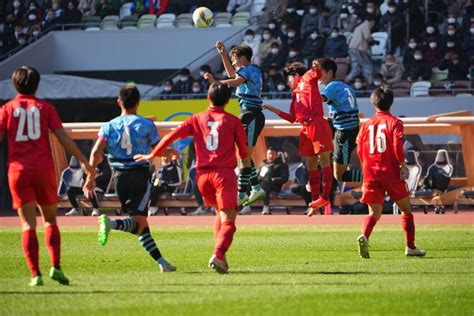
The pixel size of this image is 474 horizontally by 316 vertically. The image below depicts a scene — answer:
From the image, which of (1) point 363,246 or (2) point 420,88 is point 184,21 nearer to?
(2) point 420,88

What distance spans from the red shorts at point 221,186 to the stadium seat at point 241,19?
2511cm

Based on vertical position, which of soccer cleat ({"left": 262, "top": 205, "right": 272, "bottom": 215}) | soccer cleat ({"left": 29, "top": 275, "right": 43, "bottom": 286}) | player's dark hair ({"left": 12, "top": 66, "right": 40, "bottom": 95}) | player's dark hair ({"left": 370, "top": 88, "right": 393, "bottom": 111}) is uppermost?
player's dark hair ({"left": 12, "top": 66, "right": 40, "bottom": 95})

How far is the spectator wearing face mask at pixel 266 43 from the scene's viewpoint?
114 ft

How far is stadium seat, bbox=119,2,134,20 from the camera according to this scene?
40781 mm

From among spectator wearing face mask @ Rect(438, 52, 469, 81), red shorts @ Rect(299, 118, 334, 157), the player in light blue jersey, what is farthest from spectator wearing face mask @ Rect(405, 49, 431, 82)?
red shorts @ Rect(299, 118, 334, 157)

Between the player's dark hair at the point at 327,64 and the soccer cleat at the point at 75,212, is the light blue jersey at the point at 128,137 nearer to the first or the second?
the player's dark hair at the point at 327,64

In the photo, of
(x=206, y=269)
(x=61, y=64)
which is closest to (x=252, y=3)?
(x=61, y=64)

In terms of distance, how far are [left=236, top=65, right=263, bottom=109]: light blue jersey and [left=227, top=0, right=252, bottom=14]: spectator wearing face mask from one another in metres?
21.1

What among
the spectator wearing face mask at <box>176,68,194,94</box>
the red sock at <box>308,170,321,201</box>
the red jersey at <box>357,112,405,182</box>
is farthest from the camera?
the spectator wearing face mask at <box>176,68,194,94</box>

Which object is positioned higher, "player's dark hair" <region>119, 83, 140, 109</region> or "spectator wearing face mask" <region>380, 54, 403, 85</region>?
"player's dark hair" <region>119, 83, 140, 109</region>

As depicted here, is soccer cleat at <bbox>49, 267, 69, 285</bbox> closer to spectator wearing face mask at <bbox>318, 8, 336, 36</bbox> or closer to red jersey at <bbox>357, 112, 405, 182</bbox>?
red jersey at <bbox>357, 112, 405, 182</bbox>

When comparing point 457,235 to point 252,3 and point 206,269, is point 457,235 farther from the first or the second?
point 252,3

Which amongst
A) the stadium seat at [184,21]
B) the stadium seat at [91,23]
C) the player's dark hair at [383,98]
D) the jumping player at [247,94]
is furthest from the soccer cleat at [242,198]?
the stadium seat at [91,23]

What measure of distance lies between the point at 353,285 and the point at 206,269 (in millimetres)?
2432
